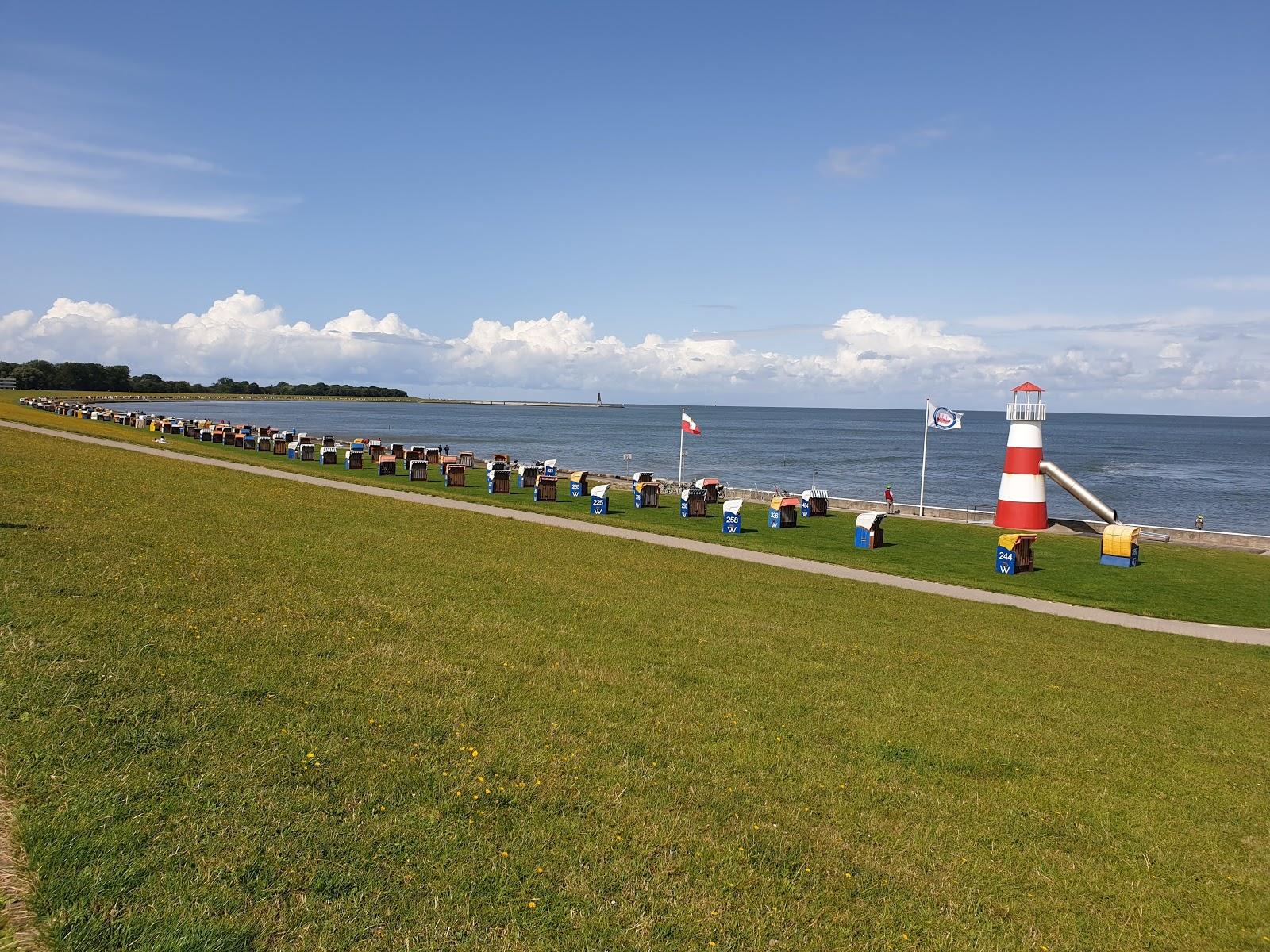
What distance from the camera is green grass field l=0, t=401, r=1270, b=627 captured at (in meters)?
22.2

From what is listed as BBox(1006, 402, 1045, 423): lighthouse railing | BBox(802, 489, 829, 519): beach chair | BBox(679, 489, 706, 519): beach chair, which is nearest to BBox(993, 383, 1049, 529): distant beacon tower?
BBox(1006, 402, 1045, 423): lighthouse railing

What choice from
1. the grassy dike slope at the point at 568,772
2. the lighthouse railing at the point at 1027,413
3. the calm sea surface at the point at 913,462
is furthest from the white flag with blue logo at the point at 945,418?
the grassy dike slope at the point at 568,772

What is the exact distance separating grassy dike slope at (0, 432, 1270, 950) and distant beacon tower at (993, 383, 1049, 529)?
21360 mm

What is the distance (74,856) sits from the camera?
17.3 feet

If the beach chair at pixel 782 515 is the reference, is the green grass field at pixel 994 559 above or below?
below

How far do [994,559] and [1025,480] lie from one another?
31.5ft

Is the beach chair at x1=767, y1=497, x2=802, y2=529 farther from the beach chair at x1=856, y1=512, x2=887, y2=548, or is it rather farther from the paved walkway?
the paved walkway

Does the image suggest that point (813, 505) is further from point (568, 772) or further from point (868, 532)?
point (568, 772)

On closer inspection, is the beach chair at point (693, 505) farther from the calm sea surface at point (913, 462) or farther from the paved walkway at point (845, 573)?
the calm sea surface at point (913, 462)

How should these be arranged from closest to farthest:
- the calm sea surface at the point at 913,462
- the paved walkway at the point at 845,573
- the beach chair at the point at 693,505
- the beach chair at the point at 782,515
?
the paved walkway at the point at 845,573, the beach chair at the point at 782,515, the beach chair at the point at 693,505, the calm sea surface at the point at 913,462

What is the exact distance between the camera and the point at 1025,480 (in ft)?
116

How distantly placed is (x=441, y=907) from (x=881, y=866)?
3502 millimetres

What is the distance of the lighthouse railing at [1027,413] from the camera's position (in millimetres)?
35781

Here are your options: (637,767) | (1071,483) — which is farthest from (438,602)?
(1071,483)
